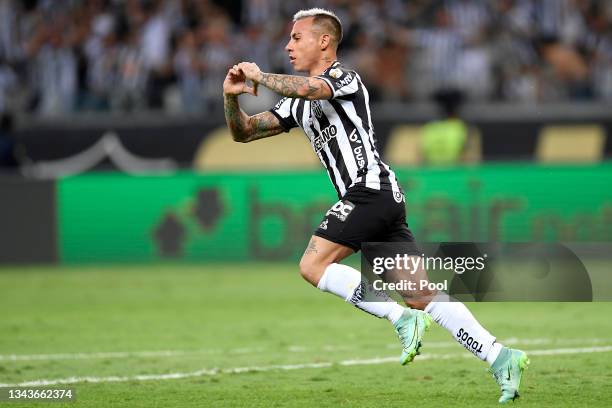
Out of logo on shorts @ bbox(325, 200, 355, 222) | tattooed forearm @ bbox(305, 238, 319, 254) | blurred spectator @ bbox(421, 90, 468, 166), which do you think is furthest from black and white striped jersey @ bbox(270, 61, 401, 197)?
blurred spectator @ bbox(421, 90, 468, 166)

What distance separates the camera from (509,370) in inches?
274

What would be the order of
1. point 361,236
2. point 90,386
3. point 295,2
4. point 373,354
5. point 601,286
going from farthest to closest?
1. point 295,2
2. point 601,286
3. point 373,354
4. point 90,386
5. point 361,236

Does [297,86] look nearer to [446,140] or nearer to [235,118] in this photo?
[235,118]

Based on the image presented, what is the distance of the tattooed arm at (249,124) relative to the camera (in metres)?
7.64

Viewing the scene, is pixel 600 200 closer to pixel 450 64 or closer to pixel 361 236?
pixel 450 64

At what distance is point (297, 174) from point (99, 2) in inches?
288

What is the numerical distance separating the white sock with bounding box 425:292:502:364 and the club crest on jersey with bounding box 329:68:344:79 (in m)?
1.47

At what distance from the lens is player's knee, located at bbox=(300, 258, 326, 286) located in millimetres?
7184

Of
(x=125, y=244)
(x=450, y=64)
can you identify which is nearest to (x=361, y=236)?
(x=125, y=244)

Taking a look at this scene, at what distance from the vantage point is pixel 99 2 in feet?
75.7

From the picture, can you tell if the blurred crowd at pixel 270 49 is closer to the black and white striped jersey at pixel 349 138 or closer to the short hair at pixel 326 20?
the short hair at pixel 326 20

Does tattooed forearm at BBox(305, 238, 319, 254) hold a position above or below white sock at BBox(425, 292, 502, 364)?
above

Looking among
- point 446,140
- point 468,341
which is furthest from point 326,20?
point 446,140

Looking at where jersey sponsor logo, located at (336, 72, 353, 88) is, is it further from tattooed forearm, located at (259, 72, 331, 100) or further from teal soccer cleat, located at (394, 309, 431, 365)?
teal soccer cleat, located at (394, 309, 431, 365)
